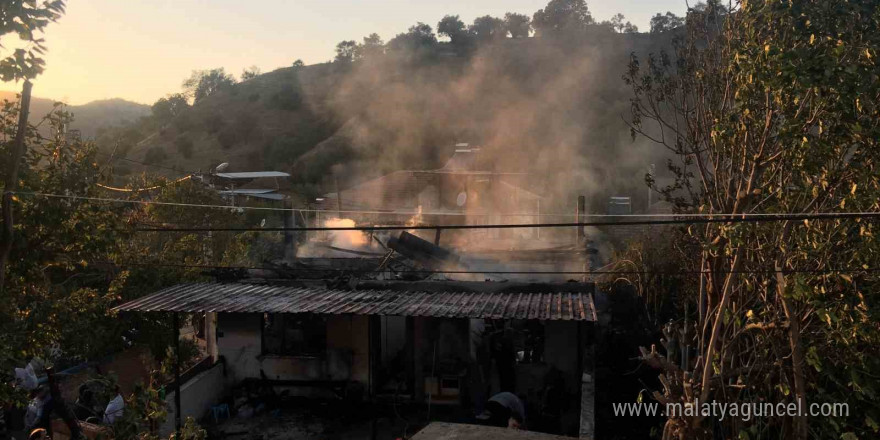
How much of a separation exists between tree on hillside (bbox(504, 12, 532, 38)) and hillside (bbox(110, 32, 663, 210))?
569cm

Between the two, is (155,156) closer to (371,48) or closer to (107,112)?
(371,48)

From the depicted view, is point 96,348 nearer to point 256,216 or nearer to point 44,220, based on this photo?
point 44,220

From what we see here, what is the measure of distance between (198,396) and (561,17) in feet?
368

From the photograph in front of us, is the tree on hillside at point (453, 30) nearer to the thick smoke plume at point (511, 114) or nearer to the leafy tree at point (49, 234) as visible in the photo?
the thick smoke plume at point (511, 114)

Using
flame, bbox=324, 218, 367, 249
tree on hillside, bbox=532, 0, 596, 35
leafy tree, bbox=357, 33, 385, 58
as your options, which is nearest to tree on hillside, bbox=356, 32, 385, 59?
leafy tree, bbox=357, 33, 385, 58

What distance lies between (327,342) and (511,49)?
95.5 m

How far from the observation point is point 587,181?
2296 inches

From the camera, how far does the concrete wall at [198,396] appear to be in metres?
12.2

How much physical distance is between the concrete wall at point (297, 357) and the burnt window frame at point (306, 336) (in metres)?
0.10

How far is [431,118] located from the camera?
8300 cm

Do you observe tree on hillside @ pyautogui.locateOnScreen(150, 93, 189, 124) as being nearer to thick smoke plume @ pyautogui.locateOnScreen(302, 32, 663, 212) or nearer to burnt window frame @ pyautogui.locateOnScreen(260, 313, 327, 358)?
thick smoke plume @ pyautogui.locateOnScreen(302, 32, 663, 212)

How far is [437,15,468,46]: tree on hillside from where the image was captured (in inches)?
4323

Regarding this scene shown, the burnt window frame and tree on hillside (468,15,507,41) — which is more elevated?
tree on hillside (468,15,507,41)

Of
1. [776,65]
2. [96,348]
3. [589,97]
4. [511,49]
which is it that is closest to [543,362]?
[776,65]
